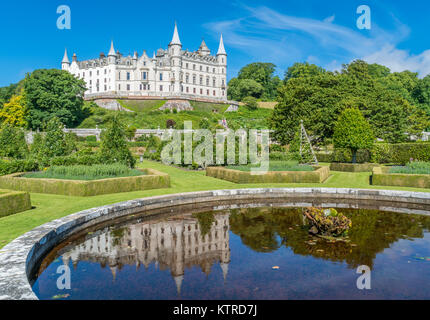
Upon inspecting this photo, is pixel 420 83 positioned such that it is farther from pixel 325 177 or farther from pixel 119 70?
pixel 119 70

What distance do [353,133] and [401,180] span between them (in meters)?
9.18

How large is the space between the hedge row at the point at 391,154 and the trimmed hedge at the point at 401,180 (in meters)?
10.8

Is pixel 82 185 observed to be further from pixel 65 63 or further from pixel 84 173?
pixel 65 63

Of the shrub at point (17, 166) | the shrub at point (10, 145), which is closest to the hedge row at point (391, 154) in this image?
the shrub at point (17, 166)

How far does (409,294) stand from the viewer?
5.63 meters

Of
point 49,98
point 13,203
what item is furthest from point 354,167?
point 49,98

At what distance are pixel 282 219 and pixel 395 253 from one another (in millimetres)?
3817

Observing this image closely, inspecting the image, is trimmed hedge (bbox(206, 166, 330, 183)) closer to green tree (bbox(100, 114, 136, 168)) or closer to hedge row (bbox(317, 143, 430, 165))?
green tree (bbox(100, 114, 136, 168))

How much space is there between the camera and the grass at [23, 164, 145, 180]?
1545 centimetres

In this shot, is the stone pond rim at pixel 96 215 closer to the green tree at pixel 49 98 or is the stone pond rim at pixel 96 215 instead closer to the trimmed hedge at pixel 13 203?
the trimmed hedge at pixel 13 203

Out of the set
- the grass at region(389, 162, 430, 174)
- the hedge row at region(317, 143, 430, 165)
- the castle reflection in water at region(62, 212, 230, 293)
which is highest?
the hedge row at region(317, 143, 430, 165)

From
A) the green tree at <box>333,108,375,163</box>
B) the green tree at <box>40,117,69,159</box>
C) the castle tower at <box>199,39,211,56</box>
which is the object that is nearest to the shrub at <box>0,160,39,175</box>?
the green tree at <box>40,117,69,159</box>

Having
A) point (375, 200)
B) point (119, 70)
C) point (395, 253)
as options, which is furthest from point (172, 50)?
point (395, 253)

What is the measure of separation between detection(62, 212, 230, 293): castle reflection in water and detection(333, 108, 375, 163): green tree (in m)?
18.5
